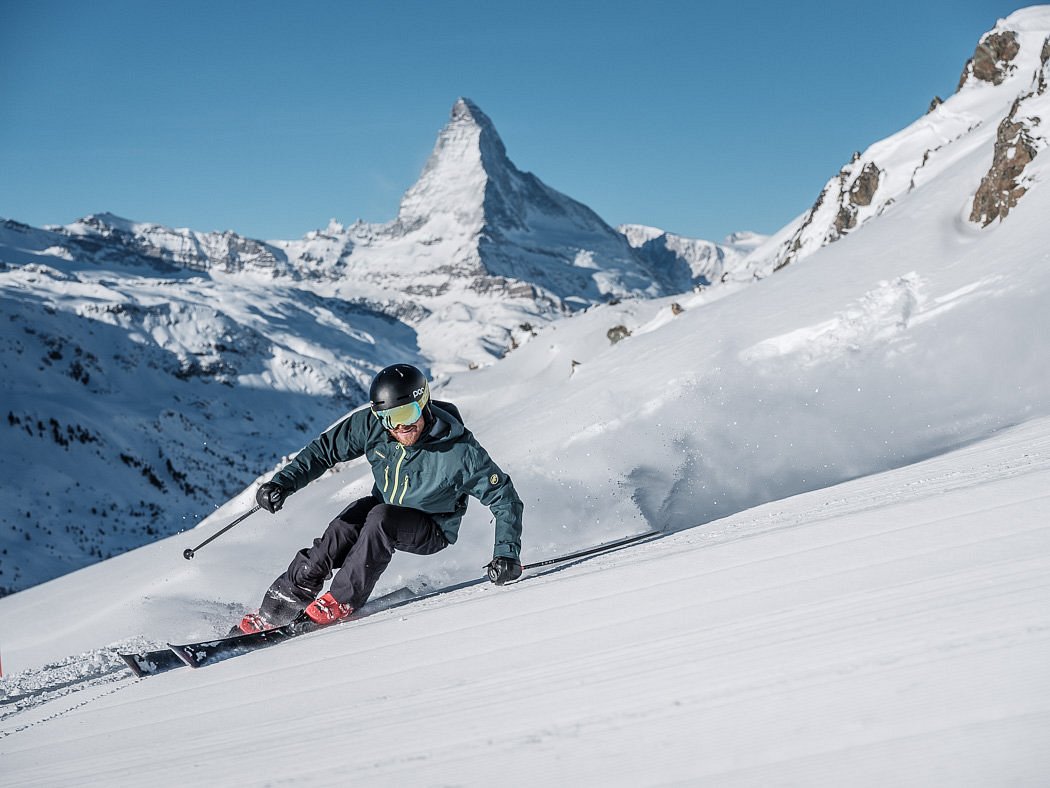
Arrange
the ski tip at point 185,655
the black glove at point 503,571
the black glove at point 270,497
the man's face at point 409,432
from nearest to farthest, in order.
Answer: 1. the ski tip at point 185,655
2. the black glove at point 503,571
3. the man's face at point 409,432
4. the black glove at point 270,497

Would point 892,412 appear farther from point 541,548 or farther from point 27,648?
point 27,648

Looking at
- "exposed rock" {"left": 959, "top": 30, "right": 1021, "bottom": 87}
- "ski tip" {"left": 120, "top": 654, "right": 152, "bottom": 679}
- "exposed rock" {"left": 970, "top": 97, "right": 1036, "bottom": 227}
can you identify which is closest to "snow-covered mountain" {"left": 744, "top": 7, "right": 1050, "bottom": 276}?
"exposed rock" {"left": 959, "top": 30, "right": 1021, "bottom": 87}

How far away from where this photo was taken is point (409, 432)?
4.97 metres

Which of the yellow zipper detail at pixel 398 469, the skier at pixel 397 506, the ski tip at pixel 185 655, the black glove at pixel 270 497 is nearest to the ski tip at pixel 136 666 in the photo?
the ski tip at pixel 185 655

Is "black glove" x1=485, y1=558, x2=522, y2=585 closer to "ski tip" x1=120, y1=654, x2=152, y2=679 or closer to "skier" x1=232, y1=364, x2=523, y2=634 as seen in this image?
"skier" x1=232, y1=364, x2=523, y2=634

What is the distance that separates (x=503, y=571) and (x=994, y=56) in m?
35.4

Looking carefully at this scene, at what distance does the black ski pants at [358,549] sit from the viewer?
482cm

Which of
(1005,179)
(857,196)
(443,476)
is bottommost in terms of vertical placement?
(443,476)

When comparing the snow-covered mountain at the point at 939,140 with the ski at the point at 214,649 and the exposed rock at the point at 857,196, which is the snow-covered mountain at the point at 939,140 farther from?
the ski at the point at 214,649

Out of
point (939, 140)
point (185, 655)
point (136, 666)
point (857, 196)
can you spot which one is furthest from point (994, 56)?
point (136, 666)

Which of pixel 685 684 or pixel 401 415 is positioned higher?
pixel 401 415

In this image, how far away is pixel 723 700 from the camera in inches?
82.4

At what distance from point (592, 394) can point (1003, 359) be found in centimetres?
528

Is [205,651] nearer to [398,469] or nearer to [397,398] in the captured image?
[398,469]
